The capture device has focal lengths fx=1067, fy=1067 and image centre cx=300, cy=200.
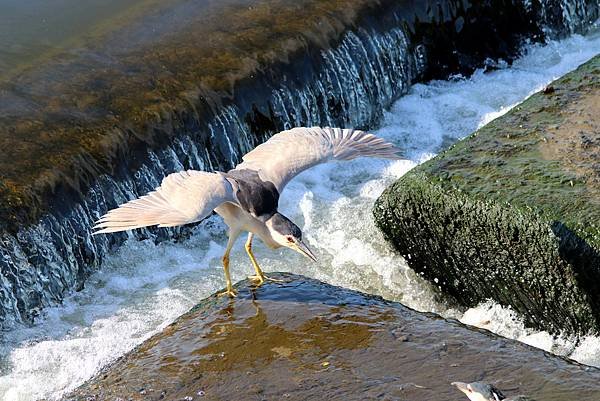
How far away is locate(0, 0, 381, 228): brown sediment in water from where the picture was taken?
24.3ft

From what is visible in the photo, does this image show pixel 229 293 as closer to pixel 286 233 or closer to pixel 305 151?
pixel 286 233

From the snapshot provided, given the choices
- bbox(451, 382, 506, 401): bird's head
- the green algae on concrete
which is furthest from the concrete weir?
bbox(451, 382, 506, 401): bird's head

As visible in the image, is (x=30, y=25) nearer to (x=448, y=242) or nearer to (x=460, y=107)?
(x=460, y=107)

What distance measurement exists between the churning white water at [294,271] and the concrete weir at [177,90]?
0.64ft

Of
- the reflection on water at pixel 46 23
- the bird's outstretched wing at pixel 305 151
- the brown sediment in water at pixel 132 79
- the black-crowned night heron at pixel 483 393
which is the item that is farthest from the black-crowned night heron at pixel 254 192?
the reflection on water at pixel 46 23

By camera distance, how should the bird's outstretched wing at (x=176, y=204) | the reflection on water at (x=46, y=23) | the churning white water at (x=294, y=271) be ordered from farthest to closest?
the reflection on water at (x=46, y=23) → the churning white water at (x=294, y=271) → the bird's outstretched wing at (x=176, y=204)

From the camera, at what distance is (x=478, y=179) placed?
6.10m

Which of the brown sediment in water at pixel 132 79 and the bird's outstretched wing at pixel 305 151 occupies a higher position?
the brown sediment in water at pixel 132 79

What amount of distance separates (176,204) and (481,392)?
6.62 feet

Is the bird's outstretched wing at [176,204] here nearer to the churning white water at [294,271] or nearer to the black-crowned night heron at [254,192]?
the black-crowned night heron at [254,192]

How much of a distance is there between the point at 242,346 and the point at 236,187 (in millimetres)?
1094

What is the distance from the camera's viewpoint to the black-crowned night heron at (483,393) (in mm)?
4078

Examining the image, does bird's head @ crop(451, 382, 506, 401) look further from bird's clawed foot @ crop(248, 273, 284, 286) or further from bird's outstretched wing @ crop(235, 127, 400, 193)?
bird's outstretched wing @ crop(235, 127, 400, 193)

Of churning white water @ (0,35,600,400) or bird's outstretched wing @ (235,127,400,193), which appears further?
churning white water @ (0,35,600,400)
